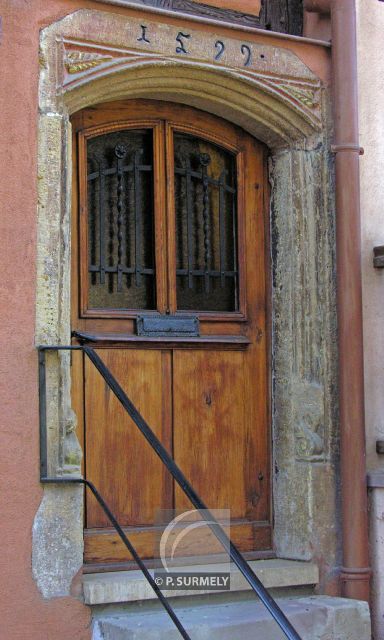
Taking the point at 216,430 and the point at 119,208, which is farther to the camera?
the point at 216,430

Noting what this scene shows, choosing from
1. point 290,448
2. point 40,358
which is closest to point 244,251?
point 290,448

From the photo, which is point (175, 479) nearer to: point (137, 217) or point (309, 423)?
point (309, 423)

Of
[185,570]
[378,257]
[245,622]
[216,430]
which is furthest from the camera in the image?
[378,257]

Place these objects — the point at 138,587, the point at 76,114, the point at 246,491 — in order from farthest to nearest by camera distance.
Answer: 1. the point at 246,491
2. the point at 76,114
3. the point at 138,587

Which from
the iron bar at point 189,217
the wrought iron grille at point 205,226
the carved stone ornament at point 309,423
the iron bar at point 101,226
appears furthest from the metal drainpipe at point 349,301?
the iron bar at point 101,226

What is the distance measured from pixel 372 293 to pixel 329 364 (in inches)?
20.0

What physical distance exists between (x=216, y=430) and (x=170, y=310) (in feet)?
2.17

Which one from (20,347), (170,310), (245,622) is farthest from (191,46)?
(245,622)

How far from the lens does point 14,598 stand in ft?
15.1

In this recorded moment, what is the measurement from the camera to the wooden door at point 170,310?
526cm

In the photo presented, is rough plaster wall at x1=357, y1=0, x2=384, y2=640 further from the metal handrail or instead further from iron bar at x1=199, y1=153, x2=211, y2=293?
the metal handrail

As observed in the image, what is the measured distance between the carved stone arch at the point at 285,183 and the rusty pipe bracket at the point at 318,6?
14.2 inches

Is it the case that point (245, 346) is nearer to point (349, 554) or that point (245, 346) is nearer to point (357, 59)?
point (349, 554)

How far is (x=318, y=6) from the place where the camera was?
18.9 feet
